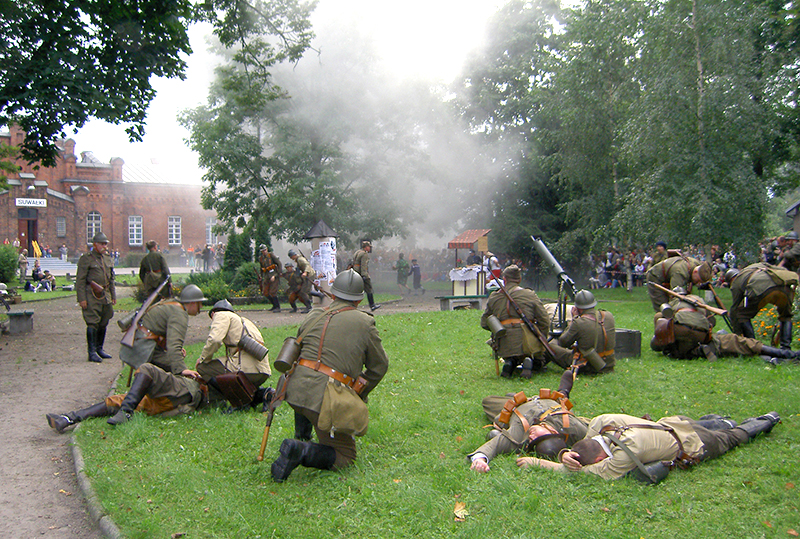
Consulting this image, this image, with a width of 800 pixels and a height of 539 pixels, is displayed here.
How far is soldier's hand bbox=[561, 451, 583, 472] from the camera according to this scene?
3967 mm

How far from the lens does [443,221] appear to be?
2959cm

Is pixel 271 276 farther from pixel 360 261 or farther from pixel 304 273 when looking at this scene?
pixel 360 261

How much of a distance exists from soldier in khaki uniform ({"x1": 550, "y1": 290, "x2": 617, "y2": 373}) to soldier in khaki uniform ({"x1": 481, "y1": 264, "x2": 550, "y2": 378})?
0.89 ft

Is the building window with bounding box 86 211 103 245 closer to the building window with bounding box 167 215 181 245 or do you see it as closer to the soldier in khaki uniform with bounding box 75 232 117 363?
the building window with bounding box 167 215 181 245

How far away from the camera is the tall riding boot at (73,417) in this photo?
17.6 feet

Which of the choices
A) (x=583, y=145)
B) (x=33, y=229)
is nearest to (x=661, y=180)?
(x=583, y=145)

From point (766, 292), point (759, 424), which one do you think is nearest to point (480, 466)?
point (759, 424)

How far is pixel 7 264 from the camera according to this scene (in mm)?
21375

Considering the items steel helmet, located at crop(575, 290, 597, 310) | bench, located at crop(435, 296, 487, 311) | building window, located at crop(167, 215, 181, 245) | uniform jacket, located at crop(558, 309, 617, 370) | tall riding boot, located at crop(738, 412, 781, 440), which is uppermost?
building window, located at crop(167, 215, 181, 245)

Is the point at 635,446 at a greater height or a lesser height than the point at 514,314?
lesser

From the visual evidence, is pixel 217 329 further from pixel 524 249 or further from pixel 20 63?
pixel 524 249

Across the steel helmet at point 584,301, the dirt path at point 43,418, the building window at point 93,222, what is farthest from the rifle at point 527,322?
the building window at point 93,222

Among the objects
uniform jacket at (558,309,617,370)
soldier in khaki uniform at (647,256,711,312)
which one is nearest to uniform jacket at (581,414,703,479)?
uniform jacket at (558,309,617,370)

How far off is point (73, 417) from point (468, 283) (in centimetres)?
1255
